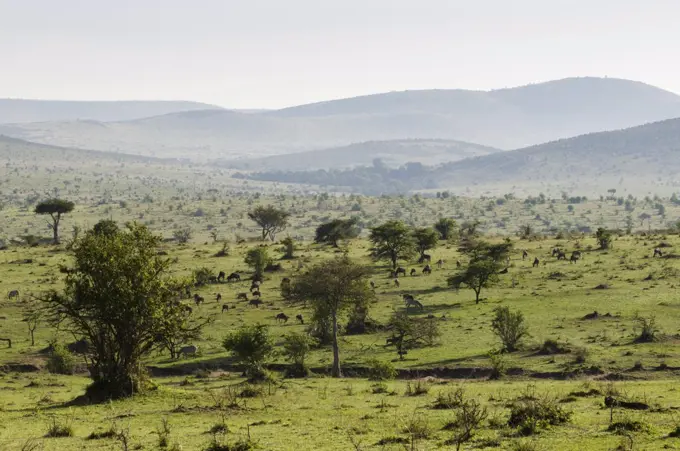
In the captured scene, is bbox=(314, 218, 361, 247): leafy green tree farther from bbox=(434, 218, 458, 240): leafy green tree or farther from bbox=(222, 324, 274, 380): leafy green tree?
bbox=(222, 324, 274, 380): leafy green tree

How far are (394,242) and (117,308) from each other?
150 feet

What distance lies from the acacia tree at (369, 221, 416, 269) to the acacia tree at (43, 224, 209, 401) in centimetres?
4415

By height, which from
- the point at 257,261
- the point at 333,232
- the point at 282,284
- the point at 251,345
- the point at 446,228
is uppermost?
the point at 446,228

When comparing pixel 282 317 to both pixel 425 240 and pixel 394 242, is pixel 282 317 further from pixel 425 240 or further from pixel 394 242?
pixel 425 240

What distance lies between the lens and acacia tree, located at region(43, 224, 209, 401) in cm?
2953

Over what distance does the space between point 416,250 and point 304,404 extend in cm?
4959

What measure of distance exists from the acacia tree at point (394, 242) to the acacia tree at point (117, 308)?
44.2 meters

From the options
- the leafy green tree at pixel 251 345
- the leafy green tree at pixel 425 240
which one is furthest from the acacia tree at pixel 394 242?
the leafy green tree at pixel 251 345

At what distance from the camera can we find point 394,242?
73.3 meters

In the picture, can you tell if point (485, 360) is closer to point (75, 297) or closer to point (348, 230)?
point (75, 297)

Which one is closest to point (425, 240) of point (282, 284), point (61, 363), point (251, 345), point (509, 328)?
point (282, 284)

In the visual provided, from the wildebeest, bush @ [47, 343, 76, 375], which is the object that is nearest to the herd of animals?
the wildebeest

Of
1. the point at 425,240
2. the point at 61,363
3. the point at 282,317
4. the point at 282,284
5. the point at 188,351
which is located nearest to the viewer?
the point at 61,363

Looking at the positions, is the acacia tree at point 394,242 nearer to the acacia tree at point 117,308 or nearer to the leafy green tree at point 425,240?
the leafy green tree at point 425,240
